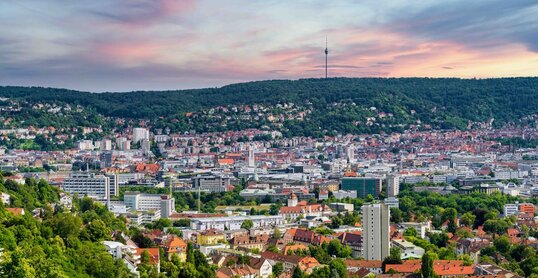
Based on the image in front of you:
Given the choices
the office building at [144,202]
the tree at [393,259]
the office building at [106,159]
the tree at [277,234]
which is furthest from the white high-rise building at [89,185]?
the tree at [393,259]

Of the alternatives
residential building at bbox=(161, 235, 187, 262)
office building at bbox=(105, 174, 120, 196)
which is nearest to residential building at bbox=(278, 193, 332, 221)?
office building at bbox=(105, 174, 120, 196)

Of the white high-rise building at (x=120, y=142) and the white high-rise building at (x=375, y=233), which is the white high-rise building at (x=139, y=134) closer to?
the white high-rise building at (x=120, y=142)

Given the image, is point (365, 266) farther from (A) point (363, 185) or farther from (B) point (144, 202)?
(A) point (363, 185)

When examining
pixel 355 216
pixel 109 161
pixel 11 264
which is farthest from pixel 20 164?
pixel 11 264

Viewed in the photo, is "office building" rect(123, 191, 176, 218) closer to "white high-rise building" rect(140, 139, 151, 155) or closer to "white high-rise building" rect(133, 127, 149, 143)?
"white high-rise building" rect(140, 139, 151, 155)

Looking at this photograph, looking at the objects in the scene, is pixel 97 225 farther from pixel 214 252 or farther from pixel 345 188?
pixel 345 188

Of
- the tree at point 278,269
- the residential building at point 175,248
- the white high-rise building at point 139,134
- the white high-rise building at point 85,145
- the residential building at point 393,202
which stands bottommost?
the residential building at point 393,202
